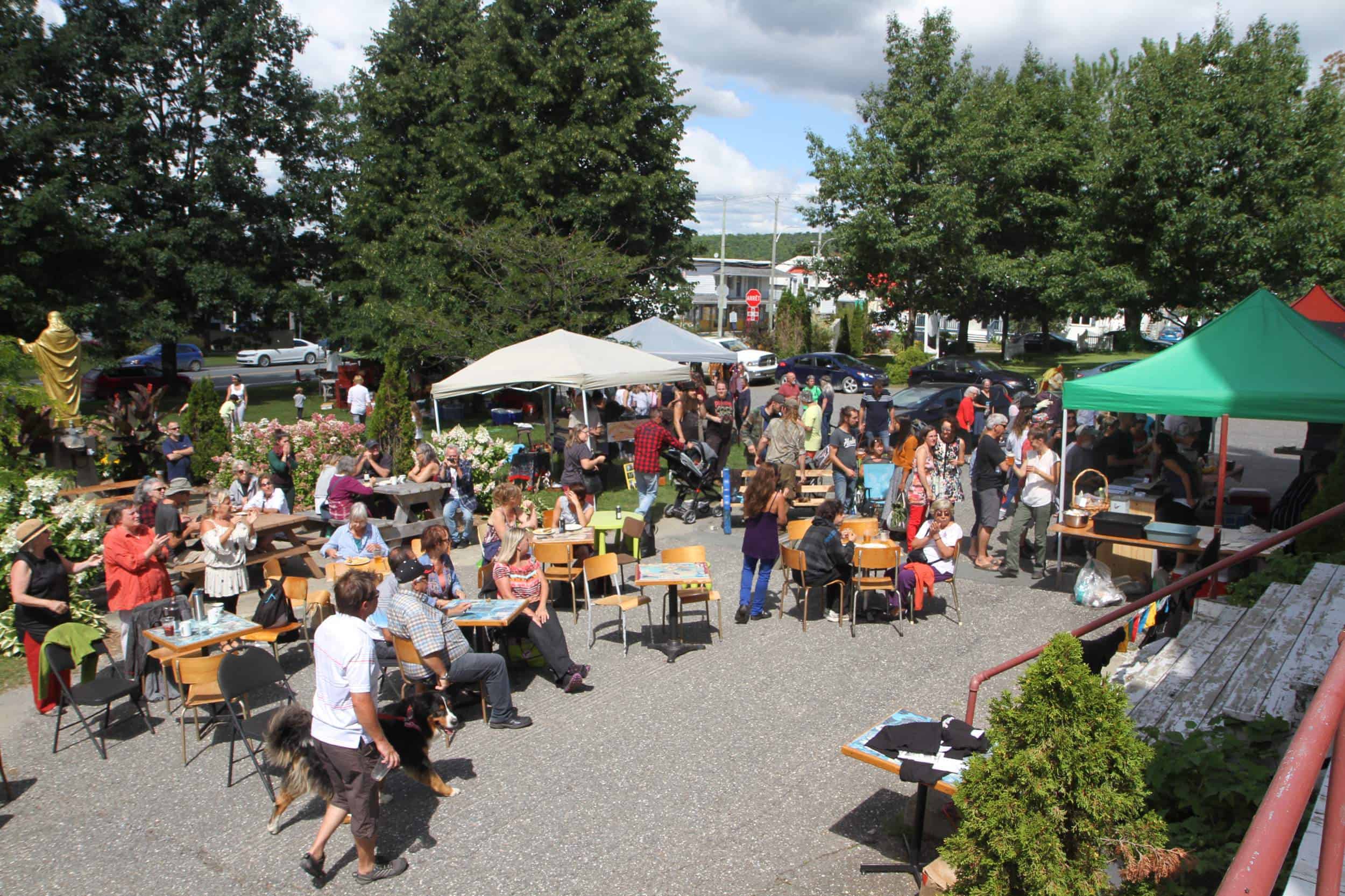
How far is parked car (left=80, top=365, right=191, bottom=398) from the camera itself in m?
29.3

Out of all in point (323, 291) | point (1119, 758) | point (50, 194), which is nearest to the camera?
point (1119, 758)

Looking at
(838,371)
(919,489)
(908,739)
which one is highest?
(838,371)

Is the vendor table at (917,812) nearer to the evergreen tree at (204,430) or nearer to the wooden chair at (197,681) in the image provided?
the wooden chair at (197,681)

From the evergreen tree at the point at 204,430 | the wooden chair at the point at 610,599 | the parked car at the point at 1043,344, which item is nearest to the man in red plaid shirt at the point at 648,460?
the wooden chair at the point at 610,599

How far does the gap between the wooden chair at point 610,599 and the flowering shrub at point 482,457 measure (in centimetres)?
421

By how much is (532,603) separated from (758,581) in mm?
2395

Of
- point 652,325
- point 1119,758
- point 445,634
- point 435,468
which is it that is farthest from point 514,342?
point 1119,758

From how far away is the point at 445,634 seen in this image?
638 centimetres

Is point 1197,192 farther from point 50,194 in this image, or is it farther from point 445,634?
point 50,194

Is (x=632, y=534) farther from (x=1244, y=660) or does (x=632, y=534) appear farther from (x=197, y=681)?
(x=1244, y=660)

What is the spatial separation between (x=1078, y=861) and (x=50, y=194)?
29.1m

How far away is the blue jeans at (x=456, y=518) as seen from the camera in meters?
11.8

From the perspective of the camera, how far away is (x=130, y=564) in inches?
293

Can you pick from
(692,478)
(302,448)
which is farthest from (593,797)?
(302,448)
